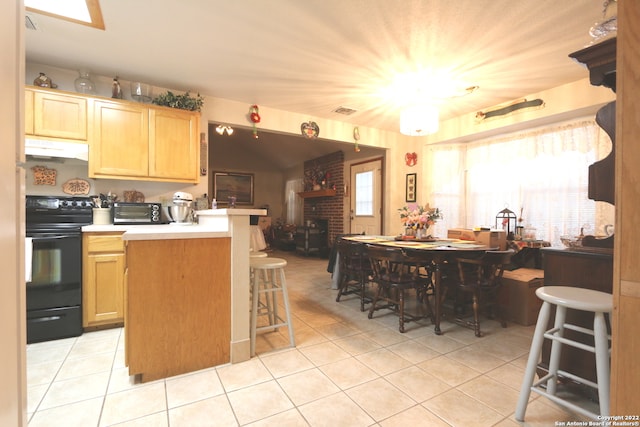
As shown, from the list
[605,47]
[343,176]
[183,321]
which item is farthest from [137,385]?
[343,176]

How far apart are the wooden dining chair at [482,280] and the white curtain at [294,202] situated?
217 inches

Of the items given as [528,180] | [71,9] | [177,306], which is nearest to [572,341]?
[177,306]

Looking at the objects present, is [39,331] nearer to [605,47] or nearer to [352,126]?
[605,47]

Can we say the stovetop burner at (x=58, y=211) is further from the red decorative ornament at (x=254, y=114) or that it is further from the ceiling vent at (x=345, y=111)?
the ceiling vent at (x=345, y=111)

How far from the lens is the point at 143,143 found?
2.86 meters

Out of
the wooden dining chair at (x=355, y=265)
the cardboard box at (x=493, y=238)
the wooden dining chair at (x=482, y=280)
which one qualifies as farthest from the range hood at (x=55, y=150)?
the cardboard box at (x=493, y=238)

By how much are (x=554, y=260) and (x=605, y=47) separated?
3.64 feet

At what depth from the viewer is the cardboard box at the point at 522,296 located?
104 inches

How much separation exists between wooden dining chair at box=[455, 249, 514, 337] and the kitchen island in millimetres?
1888

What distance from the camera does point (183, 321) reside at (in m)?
1.79

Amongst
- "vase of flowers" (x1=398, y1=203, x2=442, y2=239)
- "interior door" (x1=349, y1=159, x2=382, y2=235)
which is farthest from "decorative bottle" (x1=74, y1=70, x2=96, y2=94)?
"interior door" (x1=349, y1=159, x2=382, y2=235)

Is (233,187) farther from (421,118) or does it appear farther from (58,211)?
(421,118)

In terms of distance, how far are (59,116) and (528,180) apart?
522 centimetres

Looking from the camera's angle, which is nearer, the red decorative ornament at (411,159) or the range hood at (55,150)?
the range hood at (55,150)
